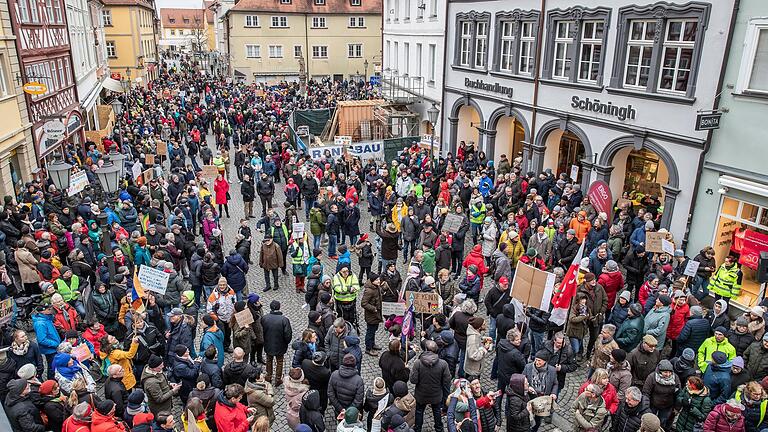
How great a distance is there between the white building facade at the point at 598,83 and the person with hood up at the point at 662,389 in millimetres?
6985

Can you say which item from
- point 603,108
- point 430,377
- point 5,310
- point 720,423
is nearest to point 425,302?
point 430,377

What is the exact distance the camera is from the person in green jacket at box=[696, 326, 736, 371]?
8156 mm

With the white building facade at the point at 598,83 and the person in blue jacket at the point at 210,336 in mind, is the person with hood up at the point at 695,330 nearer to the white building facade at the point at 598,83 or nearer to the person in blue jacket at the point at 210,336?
the white building facade at the point at 598,83

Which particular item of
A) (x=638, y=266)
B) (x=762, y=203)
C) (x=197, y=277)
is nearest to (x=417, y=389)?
(x=197, y=277)

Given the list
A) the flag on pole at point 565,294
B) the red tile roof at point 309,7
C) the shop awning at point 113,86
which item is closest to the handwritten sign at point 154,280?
the flag on pole at point 565,294

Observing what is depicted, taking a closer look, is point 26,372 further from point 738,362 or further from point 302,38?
point 302,38

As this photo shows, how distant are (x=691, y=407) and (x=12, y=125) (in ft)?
67.8

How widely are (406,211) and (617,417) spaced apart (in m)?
8.68

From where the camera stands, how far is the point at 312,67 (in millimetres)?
53875

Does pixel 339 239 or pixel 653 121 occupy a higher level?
pixel 653 121

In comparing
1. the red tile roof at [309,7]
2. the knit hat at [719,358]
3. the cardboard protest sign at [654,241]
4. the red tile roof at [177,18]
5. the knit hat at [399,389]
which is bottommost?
the knit hat at [399,389]

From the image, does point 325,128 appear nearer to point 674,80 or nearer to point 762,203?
point 674,80

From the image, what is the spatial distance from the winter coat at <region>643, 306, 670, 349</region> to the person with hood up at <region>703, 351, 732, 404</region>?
1.34m

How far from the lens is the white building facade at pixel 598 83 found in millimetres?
13359
